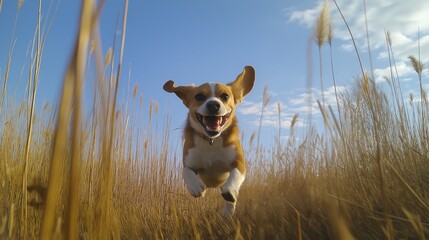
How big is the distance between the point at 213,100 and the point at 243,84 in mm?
932

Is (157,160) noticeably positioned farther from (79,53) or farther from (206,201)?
(79,53)

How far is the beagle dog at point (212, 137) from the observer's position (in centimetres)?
342

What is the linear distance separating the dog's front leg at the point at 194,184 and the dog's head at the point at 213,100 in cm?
43

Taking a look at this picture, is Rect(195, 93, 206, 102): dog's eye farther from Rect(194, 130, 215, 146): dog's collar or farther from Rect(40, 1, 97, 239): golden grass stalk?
Rect(40, 1, 97, 239): golden grass stalk

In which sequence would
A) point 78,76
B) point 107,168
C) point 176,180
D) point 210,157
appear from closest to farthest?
point 78,76, point 107,168, point 210,157, point 176,180

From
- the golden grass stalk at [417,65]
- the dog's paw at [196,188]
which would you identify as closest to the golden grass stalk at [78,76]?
the dog's paw at [196,188]

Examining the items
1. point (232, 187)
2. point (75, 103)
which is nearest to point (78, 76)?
point (75, 103)

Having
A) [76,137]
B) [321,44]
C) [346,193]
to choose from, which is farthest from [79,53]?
[346,193]

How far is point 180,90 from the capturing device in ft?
13.2

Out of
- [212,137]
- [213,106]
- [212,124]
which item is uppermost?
[213,106]

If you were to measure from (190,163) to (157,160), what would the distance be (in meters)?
2.06

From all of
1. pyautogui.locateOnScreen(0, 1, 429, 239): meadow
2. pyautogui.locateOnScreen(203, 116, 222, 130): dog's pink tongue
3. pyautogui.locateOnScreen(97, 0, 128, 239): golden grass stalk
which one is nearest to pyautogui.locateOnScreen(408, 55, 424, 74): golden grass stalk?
pyautogui.locateOnScreen(0, 1, 429, 239): meadow

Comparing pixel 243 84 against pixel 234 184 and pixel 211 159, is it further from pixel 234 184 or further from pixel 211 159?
pixel 234 184

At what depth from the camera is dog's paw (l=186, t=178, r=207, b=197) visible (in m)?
2.97
